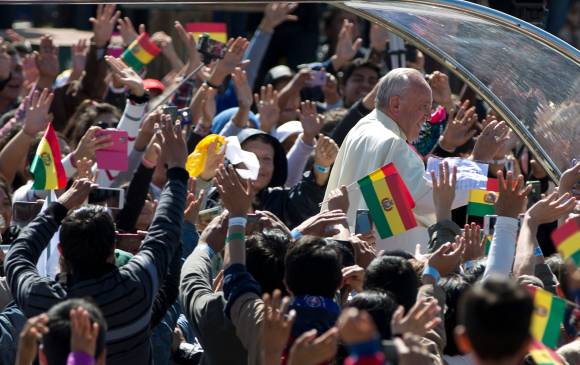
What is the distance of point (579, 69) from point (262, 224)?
1582 mm

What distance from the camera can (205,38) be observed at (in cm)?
842

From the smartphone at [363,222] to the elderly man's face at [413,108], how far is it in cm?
95

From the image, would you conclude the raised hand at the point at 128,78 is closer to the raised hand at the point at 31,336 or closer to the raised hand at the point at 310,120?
the raised hand at the point at 310,120

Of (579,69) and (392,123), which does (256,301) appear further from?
(392,123)

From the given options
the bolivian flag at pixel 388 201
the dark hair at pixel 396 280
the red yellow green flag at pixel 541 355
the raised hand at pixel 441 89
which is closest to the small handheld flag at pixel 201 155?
the bolivian flag at pixel 388 201

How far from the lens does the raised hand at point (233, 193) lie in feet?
15.7

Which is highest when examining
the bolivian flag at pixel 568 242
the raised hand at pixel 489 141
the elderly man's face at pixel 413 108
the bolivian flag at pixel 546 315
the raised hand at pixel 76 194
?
the bolivian flag at pixel 568 242

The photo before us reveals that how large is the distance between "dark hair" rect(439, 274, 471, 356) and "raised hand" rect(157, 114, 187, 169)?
115 centimetres

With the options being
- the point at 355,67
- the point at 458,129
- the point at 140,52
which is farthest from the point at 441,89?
the point at 140,52

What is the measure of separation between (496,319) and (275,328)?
1.02 metres

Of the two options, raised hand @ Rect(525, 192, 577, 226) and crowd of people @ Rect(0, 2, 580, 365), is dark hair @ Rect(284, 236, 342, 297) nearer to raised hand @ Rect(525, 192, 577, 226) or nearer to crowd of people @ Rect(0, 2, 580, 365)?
crowd of people @ Rect(0, 2, 580, 365)

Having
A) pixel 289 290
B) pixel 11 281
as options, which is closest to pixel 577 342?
→ pixel 289 290

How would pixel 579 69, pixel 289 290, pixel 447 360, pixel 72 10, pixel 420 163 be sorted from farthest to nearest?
pixel 72 10
pixel 420 163
pixel 579 69
pixel 447 360
pixel 289 290

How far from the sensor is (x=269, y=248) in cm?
487
